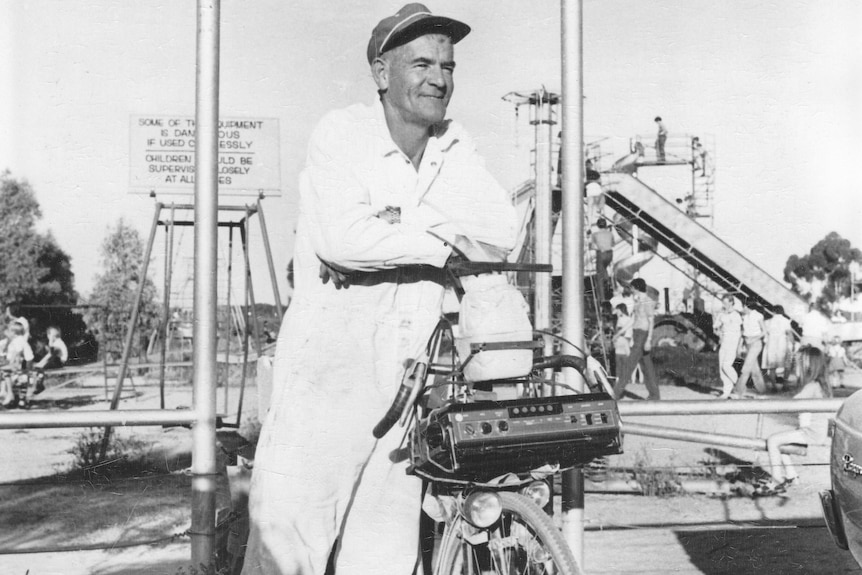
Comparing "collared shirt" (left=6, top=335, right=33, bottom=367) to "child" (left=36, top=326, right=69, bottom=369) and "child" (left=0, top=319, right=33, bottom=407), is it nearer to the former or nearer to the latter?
"child" (left=0, top=319, right=33, bottom=407)

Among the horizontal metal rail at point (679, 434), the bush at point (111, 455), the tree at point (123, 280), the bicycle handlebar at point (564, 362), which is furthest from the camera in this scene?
the bush at point (111, 455)

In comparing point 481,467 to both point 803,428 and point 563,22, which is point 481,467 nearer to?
point 563,22

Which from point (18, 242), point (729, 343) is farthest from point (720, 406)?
point (18, 242)

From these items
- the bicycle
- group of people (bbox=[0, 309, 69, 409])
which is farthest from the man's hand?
group of people (bbox=[0, 309, 69, 409])

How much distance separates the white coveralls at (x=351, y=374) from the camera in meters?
2.79

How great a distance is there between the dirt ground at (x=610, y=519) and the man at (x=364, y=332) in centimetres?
71

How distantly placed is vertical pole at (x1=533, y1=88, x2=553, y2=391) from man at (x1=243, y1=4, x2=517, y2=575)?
0.59 meters

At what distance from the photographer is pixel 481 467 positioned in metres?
2.25

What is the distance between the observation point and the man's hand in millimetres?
2729

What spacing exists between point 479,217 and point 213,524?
1.47m

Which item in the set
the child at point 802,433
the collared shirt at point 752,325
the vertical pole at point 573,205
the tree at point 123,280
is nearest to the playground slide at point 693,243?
the collared shirt at point 752,325

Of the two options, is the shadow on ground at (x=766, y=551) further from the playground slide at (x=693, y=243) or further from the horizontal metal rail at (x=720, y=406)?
the playground slide at (x=693, y=243)

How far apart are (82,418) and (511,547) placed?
4.66 feet

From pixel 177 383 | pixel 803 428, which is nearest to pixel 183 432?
pixel 177 383
